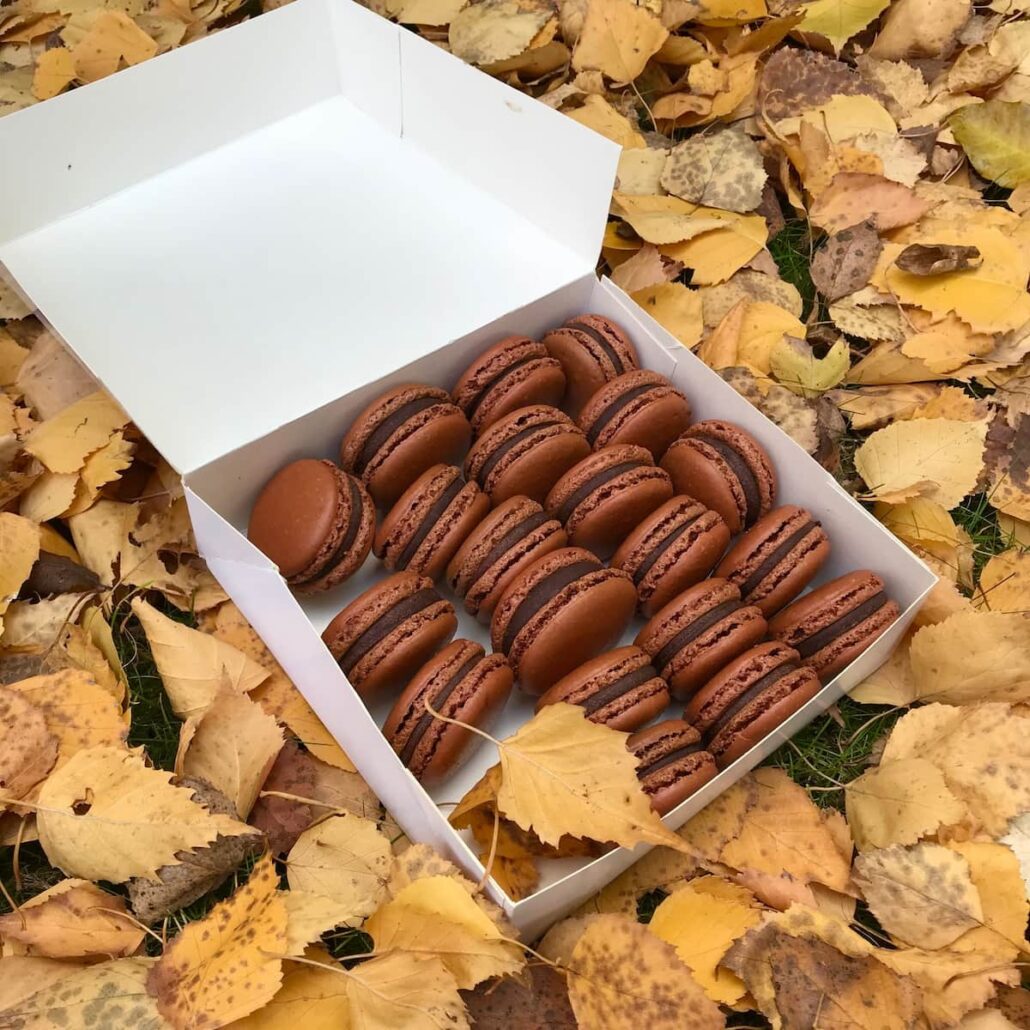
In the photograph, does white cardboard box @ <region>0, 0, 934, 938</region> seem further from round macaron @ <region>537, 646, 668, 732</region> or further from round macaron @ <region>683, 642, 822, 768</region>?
round macaron @ <region>537, 646, 668, 732</region>

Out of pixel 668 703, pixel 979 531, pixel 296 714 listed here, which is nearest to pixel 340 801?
pixel 296 714

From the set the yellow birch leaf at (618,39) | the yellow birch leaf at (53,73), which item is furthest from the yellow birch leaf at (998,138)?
the yellow birch leaf at (53,73)

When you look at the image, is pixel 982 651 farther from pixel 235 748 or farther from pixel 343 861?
pixel 235 748

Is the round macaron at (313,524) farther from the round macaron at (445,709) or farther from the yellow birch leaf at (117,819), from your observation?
the yellow birch leaf at (117,819)

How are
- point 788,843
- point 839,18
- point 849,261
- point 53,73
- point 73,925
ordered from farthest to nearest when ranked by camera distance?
1. point 839,18
2. point 53,73
3. point 849,261
4. point 788,843
5. point 73,925

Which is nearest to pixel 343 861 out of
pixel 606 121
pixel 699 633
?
pixel 699 633

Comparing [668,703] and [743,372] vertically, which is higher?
[743,372]

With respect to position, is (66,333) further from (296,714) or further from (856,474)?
(856,474)
